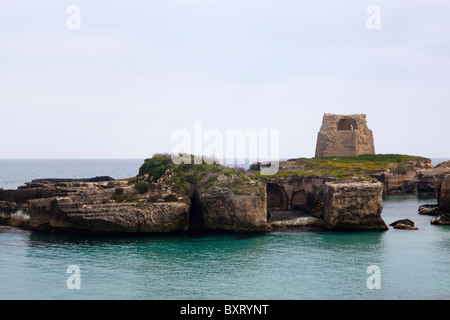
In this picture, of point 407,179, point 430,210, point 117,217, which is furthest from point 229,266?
point 407,179

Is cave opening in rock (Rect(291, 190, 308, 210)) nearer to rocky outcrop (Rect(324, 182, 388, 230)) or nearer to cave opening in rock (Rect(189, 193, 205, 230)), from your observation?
rocky outcrop (Rect(324, 182, 388, 230))

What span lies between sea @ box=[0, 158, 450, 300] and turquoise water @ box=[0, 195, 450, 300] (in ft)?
0.20

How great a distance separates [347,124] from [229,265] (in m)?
62.3

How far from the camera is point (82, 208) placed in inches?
1689

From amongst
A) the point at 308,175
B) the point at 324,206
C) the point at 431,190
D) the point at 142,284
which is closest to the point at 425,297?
the point at 142,284

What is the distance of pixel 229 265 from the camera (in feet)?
113

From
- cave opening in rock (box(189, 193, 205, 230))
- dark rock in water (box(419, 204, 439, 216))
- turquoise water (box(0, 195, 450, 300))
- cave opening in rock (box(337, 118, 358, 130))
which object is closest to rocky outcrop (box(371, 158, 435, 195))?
cave opening in rock (box(337, 118, 358, 130))

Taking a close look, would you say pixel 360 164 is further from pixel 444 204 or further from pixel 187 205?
pixel 187 205

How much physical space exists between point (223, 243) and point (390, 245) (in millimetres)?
13160

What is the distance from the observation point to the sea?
28406 mm

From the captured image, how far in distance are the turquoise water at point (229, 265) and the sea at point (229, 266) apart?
2.4 inches

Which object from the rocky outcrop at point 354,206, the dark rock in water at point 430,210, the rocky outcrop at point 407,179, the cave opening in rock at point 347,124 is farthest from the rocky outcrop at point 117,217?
the cave opening in rock at point 347,124
